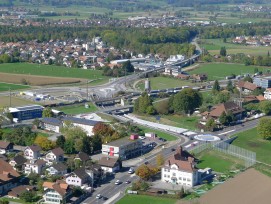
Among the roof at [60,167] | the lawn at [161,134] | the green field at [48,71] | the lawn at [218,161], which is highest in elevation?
the roof at [60,167]

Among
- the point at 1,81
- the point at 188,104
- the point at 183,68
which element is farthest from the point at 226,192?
the point at 183,68

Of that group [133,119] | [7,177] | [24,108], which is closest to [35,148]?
[7,177]

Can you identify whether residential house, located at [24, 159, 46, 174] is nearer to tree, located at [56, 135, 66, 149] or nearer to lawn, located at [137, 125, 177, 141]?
tree, located at [56, 135, 66, 149]

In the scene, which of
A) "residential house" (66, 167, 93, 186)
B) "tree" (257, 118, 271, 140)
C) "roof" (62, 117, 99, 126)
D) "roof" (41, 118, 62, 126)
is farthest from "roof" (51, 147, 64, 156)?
"tree" (257, 118, 271, 140)

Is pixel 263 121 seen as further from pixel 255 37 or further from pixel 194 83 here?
pixel 255 37

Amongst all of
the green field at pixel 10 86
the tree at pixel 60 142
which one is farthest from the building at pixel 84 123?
the green field at pixel 10 86

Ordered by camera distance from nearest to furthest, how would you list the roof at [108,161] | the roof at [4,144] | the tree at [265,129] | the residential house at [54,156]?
the roof at [108,161], the residential house at [54,156], the roof at [4,144], the tree at [265,129]

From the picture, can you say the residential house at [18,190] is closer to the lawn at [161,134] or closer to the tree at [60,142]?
the tree at [60,142]
